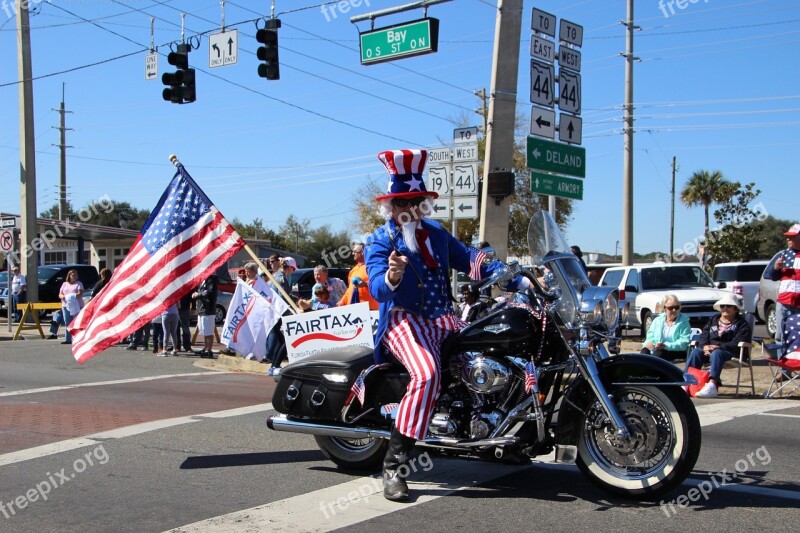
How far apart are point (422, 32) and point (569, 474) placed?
1072cm

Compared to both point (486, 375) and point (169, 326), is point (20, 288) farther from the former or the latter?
point (486, 375)

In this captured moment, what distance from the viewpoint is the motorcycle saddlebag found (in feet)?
19.5

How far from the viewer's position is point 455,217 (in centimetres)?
1465

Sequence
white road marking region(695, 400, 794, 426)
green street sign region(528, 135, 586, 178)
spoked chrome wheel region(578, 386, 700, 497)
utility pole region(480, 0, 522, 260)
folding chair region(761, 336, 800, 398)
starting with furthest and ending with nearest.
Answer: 1. green street sign region(528, 135, 586, 178)
2. utility pole region(480, 0, 522, 260)
3. folding chair region(761, 336, 800, 398)
4. white road marking region(695, 400, 794, 426)
5. spoked chrome wheel region(578, 386, 700, 497)

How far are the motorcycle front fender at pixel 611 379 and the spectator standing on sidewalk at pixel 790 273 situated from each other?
6.67 metres

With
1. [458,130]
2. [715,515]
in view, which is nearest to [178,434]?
[715,515]

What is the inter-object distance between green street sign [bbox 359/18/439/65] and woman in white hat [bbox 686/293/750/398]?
22.6 feet

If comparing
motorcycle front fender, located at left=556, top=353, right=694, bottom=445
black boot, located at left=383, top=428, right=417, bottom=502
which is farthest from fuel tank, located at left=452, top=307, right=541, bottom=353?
black boot, located at left=383, top=428, right=417, bottom=502

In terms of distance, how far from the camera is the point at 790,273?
1112 cm

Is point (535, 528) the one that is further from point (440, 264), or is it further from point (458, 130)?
point (458, 130)
